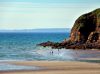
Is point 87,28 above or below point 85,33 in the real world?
above

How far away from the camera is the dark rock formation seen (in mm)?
107012

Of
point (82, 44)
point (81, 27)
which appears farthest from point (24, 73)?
point (81, 27)

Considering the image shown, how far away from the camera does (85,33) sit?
376ft

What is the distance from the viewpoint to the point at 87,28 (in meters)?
117

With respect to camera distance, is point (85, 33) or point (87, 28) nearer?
point (85, 33)

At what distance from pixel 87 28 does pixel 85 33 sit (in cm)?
279

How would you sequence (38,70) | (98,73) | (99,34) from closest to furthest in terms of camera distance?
1. (98,73)
2. (38,70)
3. (99,34)

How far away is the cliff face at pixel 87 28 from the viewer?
112 metres

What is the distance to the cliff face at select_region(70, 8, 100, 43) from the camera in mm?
111644

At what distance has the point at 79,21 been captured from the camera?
391 feet

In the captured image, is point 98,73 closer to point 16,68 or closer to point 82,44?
point 16,68

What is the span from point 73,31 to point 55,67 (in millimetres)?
58378

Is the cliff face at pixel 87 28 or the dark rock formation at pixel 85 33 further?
the cliff face at pixel 87 28

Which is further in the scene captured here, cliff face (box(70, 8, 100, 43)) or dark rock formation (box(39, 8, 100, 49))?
cliff face (box(70, 8, 100, 43))
